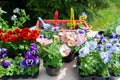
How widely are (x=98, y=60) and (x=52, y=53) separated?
10.7 inches

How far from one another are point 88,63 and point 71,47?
18cm

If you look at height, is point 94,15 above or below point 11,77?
above

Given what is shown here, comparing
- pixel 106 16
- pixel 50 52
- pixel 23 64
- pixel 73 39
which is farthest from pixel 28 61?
pixel 106 16

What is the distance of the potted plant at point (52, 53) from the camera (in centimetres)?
168

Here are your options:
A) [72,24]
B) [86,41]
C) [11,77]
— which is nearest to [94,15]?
[72,24]

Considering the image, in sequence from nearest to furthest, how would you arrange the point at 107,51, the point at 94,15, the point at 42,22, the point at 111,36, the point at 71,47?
the point at 107,51 → the point at 71,47 → the point at 111,36 → the point at 42,22 → the point at 94,15

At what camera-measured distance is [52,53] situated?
1.66m

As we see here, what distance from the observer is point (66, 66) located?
1857 millimetres

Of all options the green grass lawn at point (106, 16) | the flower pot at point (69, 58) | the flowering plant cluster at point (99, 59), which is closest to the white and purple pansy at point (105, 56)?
the flowering plant cluster at point (99, 59)

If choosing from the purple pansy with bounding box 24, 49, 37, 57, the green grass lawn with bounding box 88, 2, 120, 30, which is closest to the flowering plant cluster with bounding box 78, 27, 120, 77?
the purple pansy with bounding box 24, 49, 37, 57

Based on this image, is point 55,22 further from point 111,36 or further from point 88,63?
point 88,63

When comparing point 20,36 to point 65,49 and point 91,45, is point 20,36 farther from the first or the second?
point 91,45

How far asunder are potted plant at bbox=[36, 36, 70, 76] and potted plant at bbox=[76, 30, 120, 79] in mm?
115

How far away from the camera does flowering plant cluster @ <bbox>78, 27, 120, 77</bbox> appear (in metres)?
1.63
